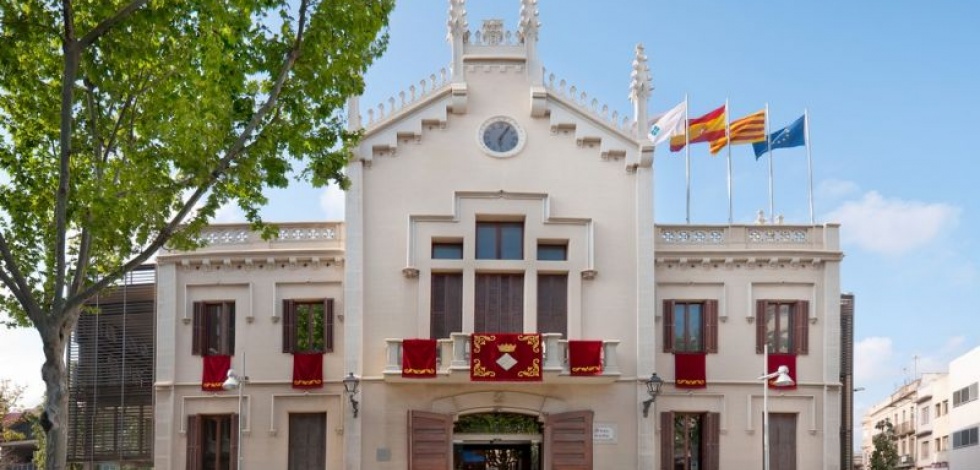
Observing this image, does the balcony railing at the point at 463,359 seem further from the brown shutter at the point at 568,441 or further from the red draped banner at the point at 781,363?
the red draped banner at the point at 781,363

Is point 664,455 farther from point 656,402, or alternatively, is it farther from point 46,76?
point 46,76

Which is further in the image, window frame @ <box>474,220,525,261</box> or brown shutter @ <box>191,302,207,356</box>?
brown shutter @ <box>191,302,207,356</box>

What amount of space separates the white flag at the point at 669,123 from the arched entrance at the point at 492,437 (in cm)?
1082

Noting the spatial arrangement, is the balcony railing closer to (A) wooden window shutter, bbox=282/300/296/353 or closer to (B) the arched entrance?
(B) the arched entrance

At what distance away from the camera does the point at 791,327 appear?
36.4 m

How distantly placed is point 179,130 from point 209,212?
277 cm

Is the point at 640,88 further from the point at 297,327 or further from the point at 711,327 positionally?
the point at 297,327

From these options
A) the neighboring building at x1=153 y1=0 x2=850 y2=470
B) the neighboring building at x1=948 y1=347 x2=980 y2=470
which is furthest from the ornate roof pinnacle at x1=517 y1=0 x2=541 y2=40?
the neighboring building at x1=948 y1=347 x2=980 y2=470

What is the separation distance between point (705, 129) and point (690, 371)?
9.14m

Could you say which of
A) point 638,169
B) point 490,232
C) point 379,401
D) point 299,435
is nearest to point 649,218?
point 638,169

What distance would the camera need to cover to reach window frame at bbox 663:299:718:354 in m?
36.0

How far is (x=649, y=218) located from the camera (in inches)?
1414

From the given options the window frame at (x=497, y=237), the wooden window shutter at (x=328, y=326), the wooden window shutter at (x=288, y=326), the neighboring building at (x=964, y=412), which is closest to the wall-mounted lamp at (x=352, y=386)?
the wooden window shutter at (x=328, y=326)

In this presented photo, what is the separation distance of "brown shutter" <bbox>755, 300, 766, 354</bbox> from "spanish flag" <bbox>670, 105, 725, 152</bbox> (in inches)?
256
